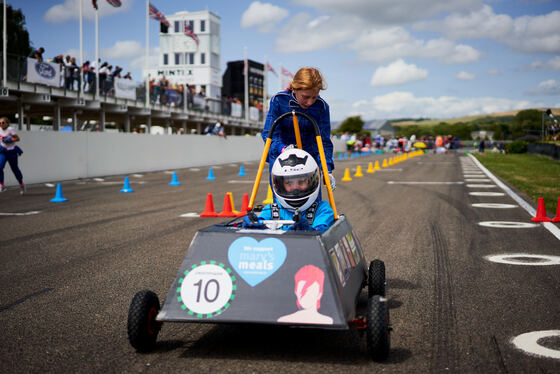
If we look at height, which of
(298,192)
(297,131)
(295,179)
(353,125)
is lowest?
(298,192)

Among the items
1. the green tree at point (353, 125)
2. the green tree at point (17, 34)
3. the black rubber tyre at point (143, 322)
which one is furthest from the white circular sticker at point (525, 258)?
the green tree at point (353, 125)

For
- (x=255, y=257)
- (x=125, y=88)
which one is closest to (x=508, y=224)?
(x=255, y=257)

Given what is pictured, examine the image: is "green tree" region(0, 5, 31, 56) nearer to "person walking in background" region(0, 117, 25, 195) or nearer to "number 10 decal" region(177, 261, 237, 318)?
"person walking in background" region(0, 117, 25, 195)

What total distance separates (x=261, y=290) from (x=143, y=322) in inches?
30.1

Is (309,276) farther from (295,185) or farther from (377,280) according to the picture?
(377,280)

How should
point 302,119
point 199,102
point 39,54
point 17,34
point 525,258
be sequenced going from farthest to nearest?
1. point 17,34
2. point 199,102
3. point 39,54
4. point 525,258
5. point 302,119

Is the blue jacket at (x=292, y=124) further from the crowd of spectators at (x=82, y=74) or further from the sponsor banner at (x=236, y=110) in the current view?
the sponsor banner at (x=236, y=110)

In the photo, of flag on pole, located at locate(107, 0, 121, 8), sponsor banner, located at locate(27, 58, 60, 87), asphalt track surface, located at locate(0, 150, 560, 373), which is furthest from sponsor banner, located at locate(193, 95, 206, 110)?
asphalt track surface, located at locate(0, 150, 560, 373)

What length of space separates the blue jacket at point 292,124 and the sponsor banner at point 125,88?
2544 cm

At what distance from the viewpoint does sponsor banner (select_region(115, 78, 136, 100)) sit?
29328 mm

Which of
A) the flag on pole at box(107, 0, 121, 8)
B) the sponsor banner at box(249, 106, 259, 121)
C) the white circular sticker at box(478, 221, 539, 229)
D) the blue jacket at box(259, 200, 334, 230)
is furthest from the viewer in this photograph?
the sponsor banner at box(249, 106, 259, 121)

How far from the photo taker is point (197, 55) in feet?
255

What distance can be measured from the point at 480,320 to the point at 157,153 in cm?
2598

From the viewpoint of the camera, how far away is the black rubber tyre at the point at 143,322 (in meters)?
3.63
